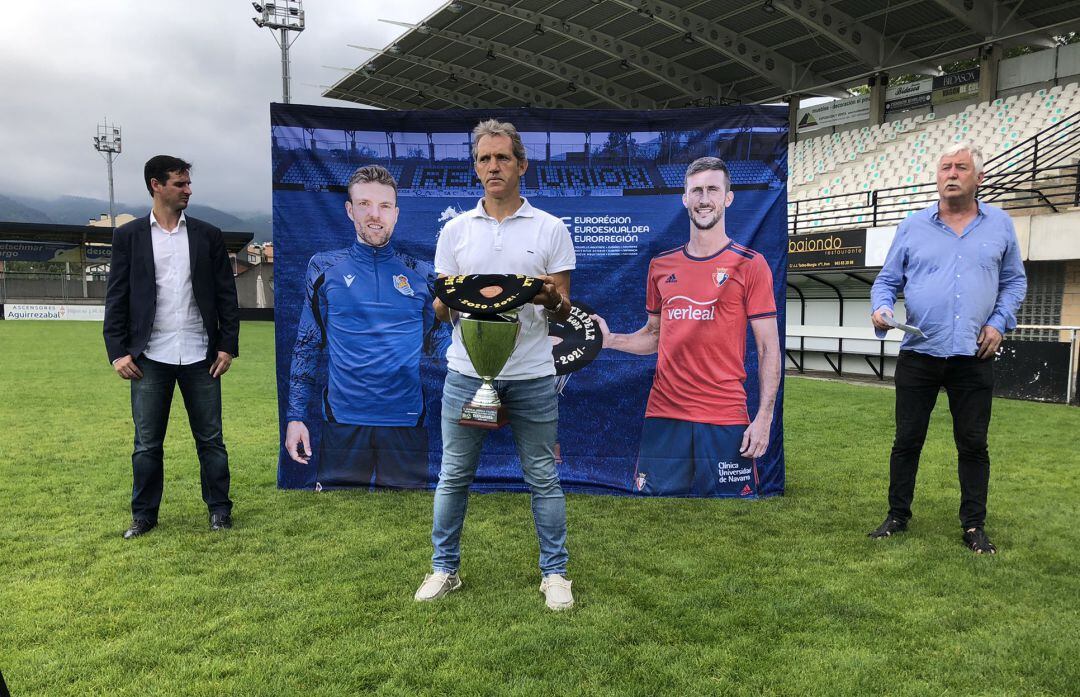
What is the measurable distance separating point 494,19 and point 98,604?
883 inches

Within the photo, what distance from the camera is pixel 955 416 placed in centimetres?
360

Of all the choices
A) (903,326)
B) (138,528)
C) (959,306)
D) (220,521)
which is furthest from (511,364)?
(138,528)

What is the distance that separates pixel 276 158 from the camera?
14.9 ft

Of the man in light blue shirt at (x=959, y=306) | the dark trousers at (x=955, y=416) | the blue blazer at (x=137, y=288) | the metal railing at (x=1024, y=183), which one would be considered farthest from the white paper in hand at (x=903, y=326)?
the metal railing at (x=1024, y=183)

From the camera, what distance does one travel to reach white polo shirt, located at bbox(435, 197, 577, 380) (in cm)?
279

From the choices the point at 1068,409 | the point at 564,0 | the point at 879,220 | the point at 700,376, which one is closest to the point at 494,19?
the point at 564,0

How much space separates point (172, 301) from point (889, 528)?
3.96 meters

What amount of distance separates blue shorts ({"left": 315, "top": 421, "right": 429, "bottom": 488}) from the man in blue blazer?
35.0 inches

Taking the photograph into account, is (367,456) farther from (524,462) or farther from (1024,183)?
(1024,183)

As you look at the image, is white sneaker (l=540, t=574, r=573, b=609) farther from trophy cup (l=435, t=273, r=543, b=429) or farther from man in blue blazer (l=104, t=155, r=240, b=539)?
man in blue blazer (l=104, t=155, r=240, b=539)

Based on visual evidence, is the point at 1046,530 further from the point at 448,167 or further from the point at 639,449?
the point at 448,167

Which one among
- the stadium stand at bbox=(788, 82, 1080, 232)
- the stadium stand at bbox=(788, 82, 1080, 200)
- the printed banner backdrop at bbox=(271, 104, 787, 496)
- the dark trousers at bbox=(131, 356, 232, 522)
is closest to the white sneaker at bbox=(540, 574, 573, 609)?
the printed banner backdrop at bbox=(271, 104, 787, 496)

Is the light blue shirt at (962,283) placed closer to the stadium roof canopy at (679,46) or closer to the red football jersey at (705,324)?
the red football jersey at (705,324)

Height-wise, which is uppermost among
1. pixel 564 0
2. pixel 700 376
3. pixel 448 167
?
pixel 564 0
